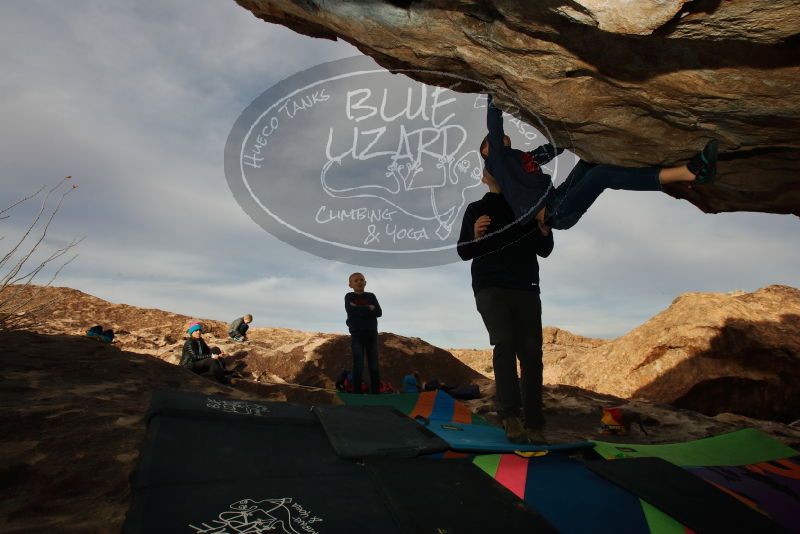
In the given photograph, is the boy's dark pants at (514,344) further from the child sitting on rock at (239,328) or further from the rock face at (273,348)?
the child sitting on rock at (239,328)

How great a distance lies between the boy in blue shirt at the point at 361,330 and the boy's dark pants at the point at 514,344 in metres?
3.64

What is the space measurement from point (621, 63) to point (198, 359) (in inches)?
282

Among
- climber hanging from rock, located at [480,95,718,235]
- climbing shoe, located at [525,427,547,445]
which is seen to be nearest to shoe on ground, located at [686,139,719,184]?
climber hanging from rock, located at [480,95,718,235]

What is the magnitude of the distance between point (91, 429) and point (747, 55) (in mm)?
4445

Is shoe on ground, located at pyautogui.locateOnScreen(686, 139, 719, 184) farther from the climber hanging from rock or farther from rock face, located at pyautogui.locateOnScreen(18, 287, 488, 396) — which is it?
rock face, located at pyautogui.locateOnScreen(18, 287, 488, 396)

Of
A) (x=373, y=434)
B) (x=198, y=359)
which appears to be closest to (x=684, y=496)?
(x=373, y=434)

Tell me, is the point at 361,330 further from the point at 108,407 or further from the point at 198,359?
the point at 108,407

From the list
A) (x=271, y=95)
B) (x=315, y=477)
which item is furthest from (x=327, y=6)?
(x=315, y=477)

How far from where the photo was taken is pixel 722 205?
4.70 m

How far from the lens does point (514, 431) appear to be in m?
3.16

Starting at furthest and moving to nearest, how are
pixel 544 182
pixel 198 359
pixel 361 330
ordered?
pixel 198 359
pixel 361 330
pixel 544 182

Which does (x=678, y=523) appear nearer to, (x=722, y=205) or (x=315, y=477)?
(x=315, y=477)

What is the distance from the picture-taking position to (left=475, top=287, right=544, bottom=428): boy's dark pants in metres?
3.24

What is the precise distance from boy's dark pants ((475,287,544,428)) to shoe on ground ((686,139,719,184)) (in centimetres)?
135
